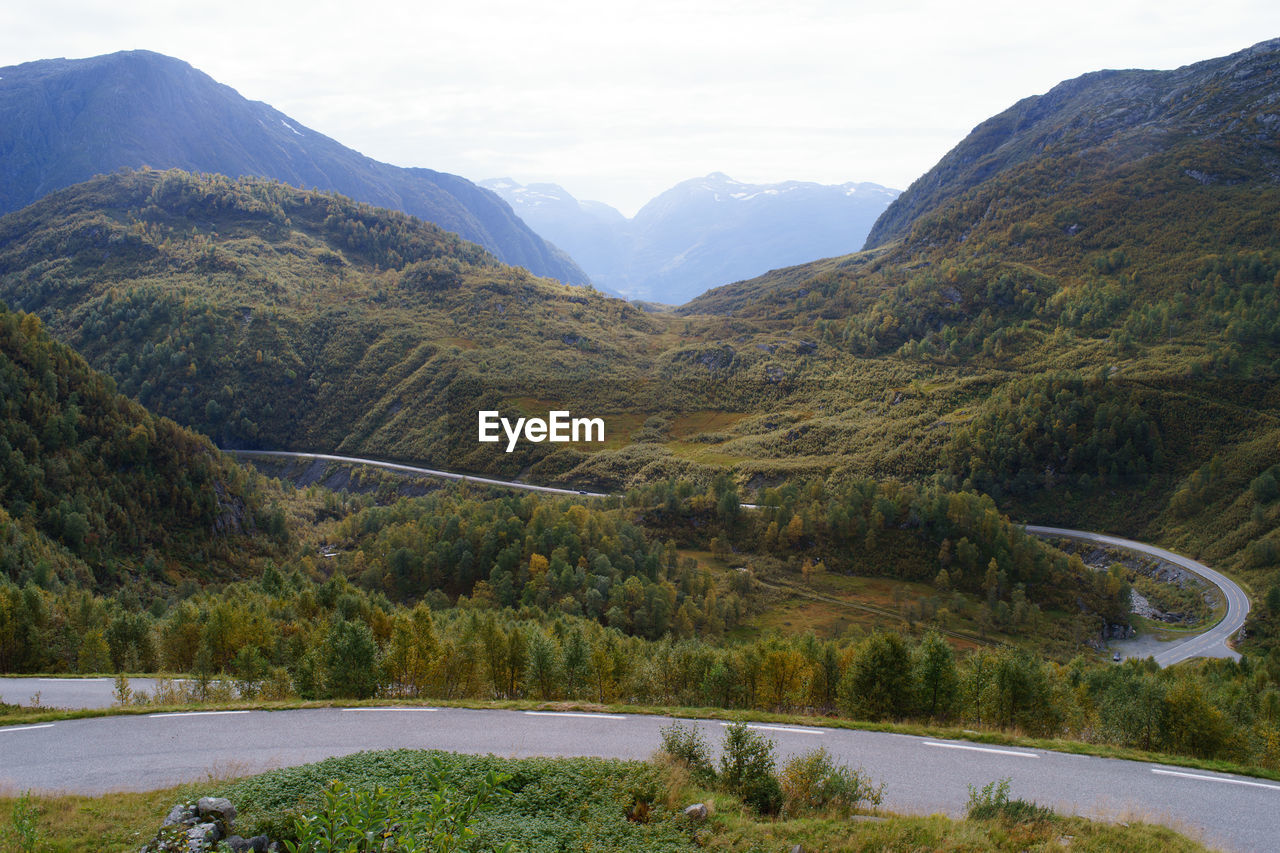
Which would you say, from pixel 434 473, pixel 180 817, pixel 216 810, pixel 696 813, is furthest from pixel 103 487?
pixel 696 813

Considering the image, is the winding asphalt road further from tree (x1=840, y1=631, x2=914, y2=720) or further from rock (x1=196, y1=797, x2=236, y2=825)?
tree (x1=840, y1=631, x2=914, y2=720)

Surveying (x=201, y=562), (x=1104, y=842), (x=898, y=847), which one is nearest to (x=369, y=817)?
(x=898, y=847)

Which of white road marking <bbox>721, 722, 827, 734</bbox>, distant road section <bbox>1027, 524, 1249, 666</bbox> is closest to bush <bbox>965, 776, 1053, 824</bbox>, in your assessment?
white road marking <bbox>721, 722, 827, 734</bbox>

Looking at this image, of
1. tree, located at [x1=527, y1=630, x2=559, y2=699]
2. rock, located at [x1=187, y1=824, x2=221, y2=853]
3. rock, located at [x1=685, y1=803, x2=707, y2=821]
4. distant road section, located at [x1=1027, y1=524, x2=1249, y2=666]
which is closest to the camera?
rock, located at [x1=187, y1=824, x2=221, y2=853]

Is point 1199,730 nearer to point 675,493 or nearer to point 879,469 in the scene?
point 675,493

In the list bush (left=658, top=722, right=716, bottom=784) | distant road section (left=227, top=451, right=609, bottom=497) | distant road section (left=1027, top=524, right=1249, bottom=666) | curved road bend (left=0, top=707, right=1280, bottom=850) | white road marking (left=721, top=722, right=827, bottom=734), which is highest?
bush (left=658, top=722, right=716, bottom=784)

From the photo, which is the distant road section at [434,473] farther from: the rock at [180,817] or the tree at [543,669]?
the rock at [180,817]

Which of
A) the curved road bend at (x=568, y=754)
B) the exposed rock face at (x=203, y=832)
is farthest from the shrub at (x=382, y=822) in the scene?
the curved road bend at (x=568, y=754)

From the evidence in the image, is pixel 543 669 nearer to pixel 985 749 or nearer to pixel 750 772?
pixel 750 772
